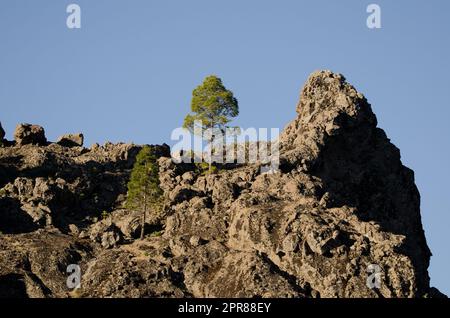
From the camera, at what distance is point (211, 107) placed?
Answer: 18100cm

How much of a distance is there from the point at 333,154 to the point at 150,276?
38.6m

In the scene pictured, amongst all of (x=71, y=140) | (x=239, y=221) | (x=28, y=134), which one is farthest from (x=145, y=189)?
(x=71, y=140)

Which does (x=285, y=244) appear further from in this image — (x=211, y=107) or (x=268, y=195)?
(x=211, y=107)

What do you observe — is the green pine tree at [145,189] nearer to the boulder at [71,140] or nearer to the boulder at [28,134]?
the boulder at [28,134]

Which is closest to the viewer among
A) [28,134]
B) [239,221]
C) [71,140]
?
[239,221]

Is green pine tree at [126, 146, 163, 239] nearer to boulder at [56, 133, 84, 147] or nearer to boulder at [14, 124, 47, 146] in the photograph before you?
boulder at [14, 124, 47, 146]

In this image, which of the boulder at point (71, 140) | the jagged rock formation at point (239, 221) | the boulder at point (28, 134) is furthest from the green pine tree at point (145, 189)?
the boulder at point (71, 140)

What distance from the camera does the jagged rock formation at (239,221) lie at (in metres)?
151

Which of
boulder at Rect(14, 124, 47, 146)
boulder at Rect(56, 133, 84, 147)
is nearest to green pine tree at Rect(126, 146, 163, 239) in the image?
boulder at Rect(14, 124, 47, 146)

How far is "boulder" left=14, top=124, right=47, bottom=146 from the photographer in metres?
189

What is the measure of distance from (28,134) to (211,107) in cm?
2722

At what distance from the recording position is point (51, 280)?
152375mm

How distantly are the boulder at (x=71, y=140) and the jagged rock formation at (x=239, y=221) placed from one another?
133 inches

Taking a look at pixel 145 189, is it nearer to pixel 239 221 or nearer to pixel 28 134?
pixel 239 221
